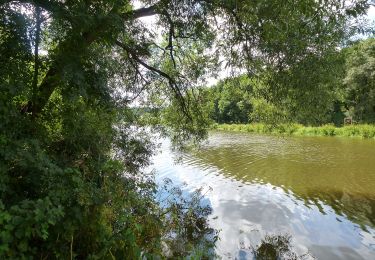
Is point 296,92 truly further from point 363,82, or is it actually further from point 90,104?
point 363,82

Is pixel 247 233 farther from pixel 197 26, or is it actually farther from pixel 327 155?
pixel 327 155

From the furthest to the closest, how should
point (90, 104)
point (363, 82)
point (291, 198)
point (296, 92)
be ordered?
point (363, 82) → point (291, 198) → point (296, 92) → point (90, 104)

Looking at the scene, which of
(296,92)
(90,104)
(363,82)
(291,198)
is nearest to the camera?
(90,104)

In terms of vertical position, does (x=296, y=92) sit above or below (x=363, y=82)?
A: below

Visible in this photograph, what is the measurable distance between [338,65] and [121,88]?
569cm

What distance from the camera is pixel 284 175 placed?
49.6ft

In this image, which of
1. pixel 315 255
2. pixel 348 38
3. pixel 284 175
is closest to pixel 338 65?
pixel 348 38

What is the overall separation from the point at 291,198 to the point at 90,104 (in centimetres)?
869

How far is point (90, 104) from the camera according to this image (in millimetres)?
5543

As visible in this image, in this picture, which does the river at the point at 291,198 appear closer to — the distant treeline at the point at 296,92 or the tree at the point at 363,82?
the distant treeline at the point at 296,92

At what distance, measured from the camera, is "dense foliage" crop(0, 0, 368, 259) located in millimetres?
3326

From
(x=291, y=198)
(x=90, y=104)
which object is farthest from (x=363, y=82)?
(x=90, y=104)

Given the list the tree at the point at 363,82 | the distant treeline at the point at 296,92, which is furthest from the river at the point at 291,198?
the tree at the point at 363,82

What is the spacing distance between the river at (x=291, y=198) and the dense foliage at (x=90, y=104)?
1495 millimetres
